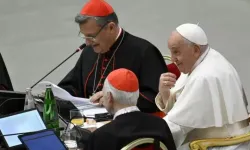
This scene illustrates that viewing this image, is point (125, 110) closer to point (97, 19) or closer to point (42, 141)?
point (42, 141)

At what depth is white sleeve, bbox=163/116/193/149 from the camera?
120 inches

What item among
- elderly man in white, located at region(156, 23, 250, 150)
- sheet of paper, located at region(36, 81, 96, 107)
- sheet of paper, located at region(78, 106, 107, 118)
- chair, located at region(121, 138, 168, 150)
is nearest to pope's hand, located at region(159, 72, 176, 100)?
elderly man in white, located at region(156, 23, 250, 150)

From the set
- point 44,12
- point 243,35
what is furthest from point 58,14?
point 243,35

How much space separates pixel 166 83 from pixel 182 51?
0.75 feet

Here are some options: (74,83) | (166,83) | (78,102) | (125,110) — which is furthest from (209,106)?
(74,83)

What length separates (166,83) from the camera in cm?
329

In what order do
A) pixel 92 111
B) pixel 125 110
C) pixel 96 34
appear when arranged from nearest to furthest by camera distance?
pixel 125 110 < pixel 92 111 < pixel 96 34

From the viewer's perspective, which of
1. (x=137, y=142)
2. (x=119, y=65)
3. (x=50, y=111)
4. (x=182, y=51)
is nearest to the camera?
(x=137, y=142)

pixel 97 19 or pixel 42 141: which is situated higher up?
pixel 97 19

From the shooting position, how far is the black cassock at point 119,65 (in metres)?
Answer: 3.98

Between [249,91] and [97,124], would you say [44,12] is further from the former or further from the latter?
[97,124]

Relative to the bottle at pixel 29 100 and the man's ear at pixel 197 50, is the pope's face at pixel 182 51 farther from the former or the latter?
the bottle at pixel 29 100

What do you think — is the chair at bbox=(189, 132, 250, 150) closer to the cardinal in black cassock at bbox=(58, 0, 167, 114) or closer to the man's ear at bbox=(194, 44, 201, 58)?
the man's ear at bbox=(194, 44, 201, 58)

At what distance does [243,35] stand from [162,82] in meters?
2.55
